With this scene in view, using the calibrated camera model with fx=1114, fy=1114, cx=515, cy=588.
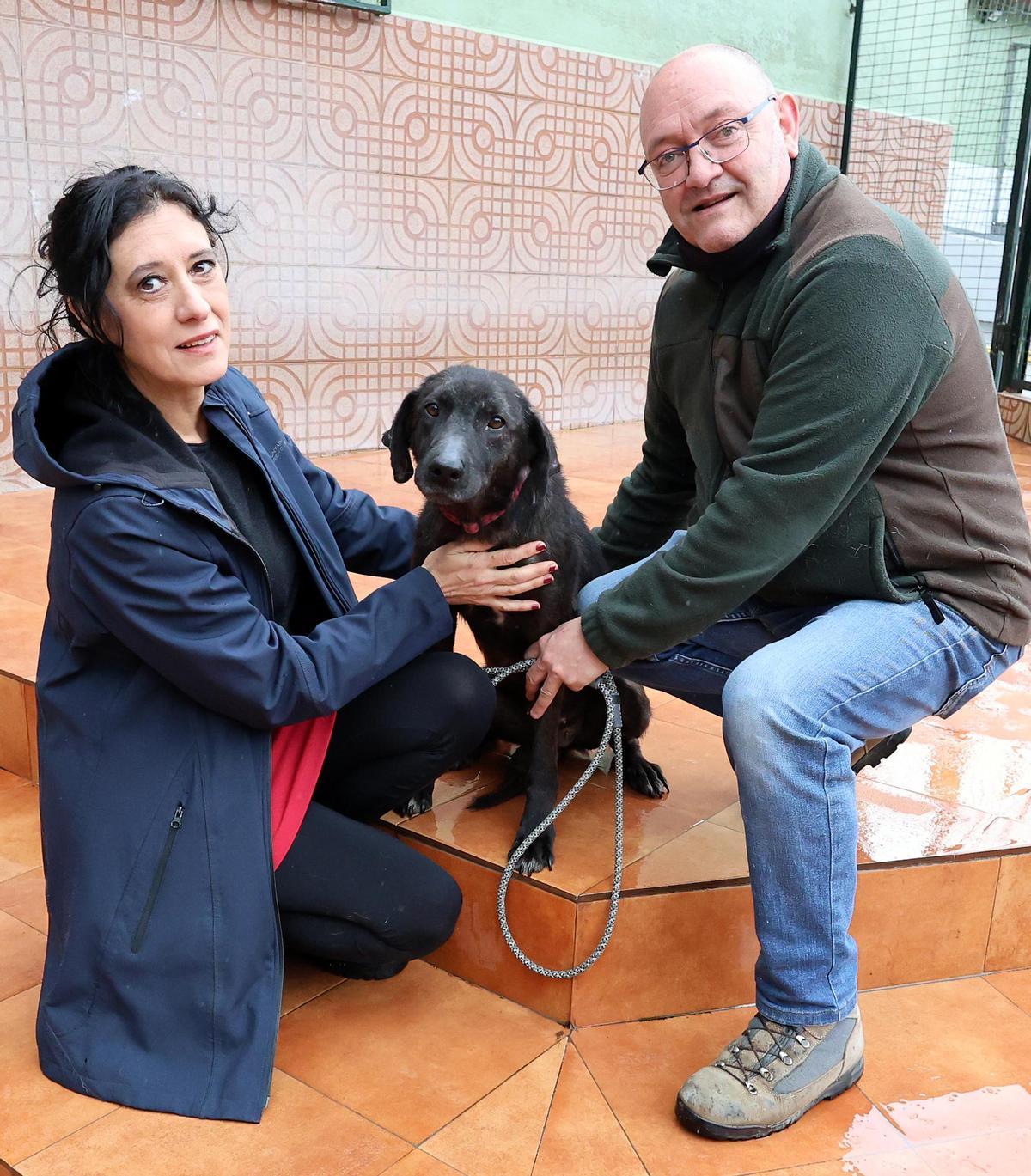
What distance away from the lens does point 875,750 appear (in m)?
1.91

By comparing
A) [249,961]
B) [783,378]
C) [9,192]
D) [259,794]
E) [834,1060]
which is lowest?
[834,1060]

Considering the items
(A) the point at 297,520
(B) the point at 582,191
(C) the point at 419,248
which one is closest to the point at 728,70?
(A) the point at 297,520

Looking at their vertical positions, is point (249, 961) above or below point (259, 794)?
below

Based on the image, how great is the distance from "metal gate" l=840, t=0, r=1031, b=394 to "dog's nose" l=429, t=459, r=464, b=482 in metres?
5.87

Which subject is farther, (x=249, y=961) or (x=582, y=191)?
(x=582, y=191)

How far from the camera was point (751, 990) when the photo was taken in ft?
5.99

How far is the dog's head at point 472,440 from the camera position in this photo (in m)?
1.74

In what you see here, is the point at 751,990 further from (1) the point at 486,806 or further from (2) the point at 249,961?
(2) the point at 249,961

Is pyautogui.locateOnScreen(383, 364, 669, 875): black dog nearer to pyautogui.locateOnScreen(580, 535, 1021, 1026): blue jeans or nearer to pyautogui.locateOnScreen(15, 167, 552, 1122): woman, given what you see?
pyautogui.locateOnScreen(15, 167, 552, 1122): woman

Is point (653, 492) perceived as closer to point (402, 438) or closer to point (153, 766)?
point (402, 438)

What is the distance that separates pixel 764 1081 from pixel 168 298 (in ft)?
4.31

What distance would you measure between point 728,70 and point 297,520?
0.89m

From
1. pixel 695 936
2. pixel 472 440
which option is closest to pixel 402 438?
pixel 472 440

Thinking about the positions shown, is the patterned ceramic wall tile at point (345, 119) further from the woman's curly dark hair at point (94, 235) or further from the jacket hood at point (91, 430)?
the jacket hood at point (91, 430)
